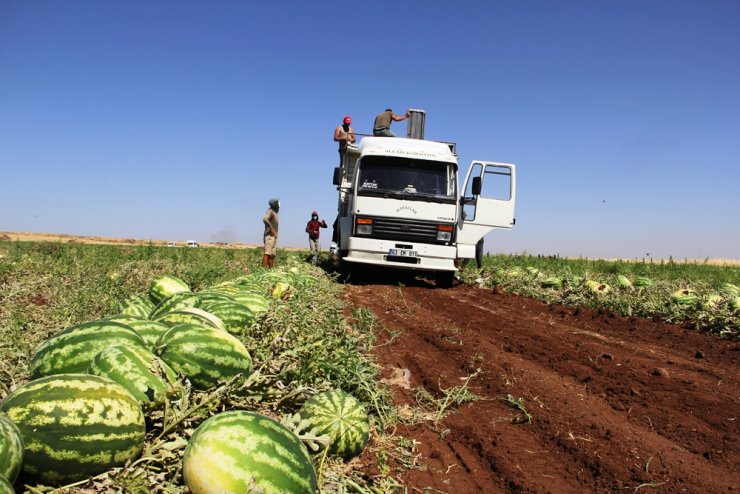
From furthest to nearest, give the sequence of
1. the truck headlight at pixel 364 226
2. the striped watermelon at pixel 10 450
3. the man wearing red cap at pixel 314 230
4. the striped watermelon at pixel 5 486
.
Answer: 1. the man wearing red cap at pixel 314 230
2. the truck headlight at pixel 364 226
3. the striped watermelon at pixel 10 450
4. the striped watermelon at pixel 5 486

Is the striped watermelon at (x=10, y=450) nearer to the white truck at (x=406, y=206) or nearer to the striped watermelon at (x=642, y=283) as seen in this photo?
the white truck at (x=406, y=206)

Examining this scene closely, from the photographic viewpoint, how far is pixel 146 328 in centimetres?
338

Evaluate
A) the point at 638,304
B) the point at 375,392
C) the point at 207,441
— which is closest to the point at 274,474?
the point at 207,441

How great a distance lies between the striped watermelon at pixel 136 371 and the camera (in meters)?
2.59

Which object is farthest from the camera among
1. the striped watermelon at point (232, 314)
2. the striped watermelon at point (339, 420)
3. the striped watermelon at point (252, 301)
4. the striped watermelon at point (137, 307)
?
the striped watermelon at point (252, 301)

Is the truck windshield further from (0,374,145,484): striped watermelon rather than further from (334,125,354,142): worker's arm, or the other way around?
(0,374,145,484): striped watermelon

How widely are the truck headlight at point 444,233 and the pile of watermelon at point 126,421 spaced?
982cm

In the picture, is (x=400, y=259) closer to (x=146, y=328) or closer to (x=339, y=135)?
(x=339, y=135)

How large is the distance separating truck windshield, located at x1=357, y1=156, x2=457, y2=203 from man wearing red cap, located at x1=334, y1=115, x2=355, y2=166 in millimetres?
2374

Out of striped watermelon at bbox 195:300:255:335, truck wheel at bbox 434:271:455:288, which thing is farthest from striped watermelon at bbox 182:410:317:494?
truck wheel at bbox 434:271:455:288

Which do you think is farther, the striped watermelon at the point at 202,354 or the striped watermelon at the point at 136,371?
the striped watermelon at the point at 202,354

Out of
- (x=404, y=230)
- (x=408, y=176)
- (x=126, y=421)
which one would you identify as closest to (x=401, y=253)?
(x=404, y=230)

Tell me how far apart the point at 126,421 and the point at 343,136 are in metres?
13.4

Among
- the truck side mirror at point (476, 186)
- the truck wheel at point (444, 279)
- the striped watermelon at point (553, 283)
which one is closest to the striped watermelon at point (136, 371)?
the truck wheel at point (444, 279)
